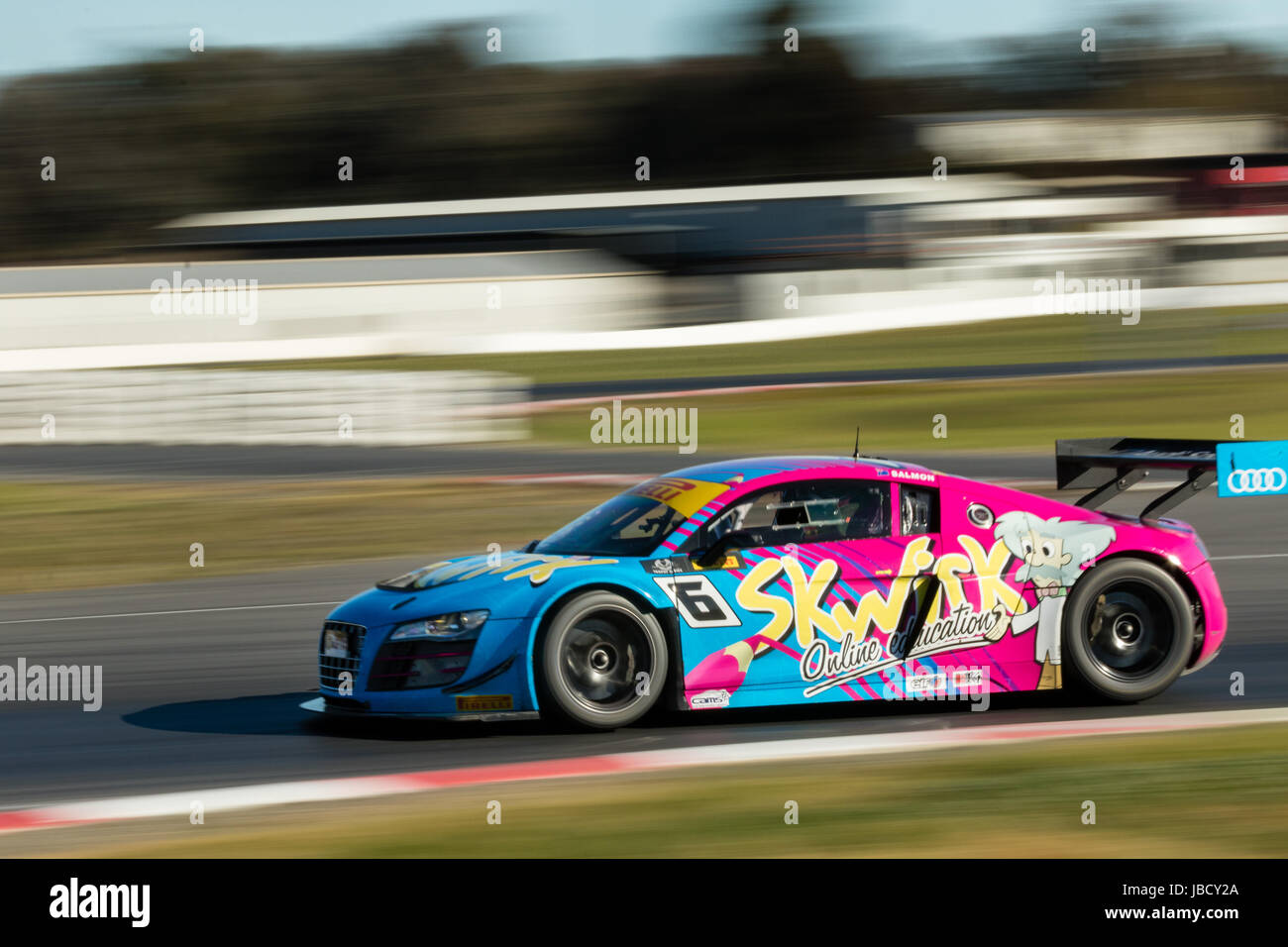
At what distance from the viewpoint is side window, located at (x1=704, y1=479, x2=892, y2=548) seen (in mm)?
8211

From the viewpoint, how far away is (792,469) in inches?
329

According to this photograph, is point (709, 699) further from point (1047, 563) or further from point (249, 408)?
point (249, 408)

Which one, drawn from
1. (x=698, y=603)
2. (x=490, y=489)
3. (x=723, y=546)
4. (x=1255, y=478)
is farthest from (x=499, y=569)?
(x=490, y=489)

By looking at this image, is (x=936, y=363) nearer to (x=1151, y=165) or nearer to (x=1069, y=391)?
(x=1069, y=391)

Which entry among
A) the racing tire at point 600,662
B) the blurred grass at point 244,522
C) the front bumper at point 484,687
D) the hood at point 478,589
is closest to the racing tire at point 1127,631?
the racing tire at point 600,662

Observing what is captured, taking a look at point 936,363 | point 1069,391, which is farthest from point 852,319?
point 1069,391

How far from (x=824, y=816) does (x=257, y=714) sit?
3.68m

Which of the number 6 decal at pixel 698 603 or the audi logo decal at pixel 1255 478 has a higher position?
the audi logo decal at pixel 1255 478

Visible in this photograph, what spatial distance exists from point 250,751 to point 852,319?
28.5m

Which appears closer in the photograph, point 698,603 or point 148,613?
point 698,603

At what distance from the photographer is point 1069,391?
28.8 meters

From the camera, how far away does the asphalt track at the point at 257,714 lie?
766cm

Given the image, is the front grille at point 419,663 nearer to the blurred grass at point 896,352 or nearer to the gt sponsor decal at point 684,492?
the gt sponsor decal at point 684,492

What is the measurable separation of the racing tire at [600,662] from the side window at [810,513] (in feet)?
2.18
